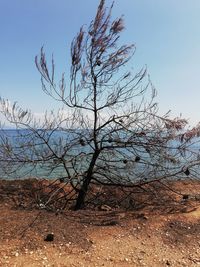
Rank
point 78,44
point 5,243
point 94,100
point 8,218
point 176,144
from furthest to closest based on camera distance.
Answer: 1. point 176,144
2. point 94,100
3. point 78,44
4. point 8,218
5. point 5,243

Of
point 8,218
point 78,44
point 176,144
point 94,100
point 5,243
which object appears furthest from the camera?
point 176,144

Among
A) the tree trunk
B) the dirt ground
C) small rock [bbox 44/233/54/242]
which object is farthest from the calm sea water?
small rock [bbox 44/233/54/242]

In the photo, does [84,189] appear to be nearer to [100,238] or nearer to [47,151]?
[47,151]

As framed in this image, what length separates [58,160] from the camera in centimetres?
823

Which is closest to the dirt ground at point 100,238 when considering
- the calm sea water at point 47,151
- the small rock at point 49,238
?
the small rock at point 49,238

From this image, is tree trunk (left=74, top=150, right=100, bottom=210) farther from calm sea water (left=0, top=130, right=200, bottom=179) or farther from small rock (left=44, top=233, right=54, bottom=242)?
small rock (left=44, top=233, right=54, bottom=242)

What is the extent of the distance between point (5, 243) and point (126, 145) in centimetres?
407

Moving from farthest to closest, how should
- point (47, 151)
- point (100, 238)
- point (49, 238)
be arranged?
point (47, 151) → point (100, 238) → point (49, 238)

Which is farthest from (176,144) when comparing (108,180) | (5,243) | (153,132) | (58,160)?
(5,243)

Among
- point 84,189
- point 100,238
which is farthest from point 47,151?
point 100,238

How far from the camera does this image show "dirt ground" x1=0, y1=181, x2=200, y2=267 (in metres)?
4.39

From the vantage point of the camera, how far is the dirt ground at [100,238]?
439 centimetres

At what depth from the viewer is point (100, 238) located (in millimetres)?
5031

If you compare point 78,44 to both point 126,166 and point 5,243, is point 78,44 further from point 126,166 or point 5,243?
point 5,243
